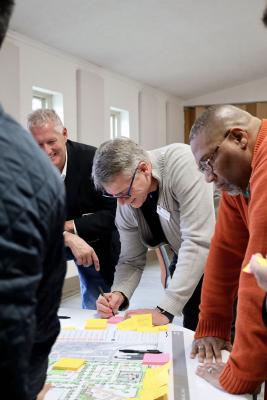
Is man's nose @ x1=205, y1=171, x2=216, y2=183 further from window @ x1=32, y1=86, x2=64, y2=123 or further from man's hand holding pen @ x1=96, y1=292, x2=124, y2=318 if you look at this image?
window @ x1=32, y1=86, x2=64, y2=123

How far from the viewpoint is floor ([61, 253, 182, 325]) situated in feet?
14.2

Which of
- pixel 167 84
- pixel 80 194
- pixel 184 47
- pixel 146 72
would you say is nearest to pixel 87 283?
pixel 80 194

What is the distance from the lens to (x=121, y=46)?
16.3ft

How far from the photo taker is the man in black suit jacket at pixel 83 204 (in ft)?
6.73

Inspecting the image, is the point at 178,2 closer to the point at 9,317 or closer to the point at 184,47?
the point at 184,47

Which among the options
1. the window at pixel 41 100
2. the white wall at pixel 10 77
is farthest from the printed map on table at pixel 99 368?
the window at pixel 41 100

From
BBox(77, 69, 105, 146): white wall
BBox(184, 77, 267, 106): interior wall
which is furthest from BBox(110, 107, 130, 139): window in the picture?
BBox(184, 77, 267, 106): interior wall

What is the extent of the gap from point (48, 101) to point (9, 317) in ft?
15.3

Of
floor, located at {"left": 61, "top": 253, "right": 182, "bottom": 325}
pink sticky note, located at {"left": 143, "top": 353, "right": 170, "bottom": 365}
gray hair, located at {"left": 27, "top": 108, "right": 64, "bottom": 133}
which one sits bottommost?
floor, located at {"left": 61, "top": 253, "right": 182, "bottom": 325}

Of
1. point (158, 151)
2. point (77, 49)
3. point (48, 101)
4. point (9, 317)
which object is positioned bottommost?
point (9, 317)

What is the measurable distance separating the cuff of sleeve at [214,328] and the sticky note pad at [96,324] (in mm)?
353

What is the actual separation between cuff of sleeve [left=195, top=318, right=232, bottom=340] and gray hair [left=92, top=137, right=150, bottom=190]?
64cm

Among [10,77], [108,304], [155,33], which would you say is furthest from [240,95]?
[108,304]

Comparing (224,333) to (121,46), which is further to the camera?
(121,46)
